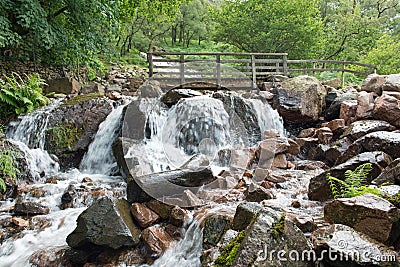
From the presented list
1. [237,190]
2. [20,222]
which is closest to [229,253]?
[237,190]

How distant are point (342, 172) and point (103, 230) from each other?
3.11 meters

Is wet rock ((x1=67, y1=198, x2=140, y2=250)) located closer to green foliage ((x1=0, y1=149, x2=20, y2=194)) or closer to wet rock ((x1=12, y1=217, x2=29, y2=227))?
wet rock ((x1=12, y1=217, x2=29, y2=227))

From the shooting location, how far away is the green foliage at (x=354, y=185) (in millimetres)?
2788

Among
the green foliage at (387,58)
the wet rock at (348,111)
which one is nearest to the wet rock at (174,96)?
the wet rock at (348,111)

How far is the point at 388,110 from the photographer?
21.4 feet

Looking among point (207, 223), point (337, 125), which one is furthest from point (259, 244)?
point (337, 125)

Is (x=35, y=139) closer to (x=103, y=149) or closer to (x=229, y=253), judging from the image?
(x=103, y=149)

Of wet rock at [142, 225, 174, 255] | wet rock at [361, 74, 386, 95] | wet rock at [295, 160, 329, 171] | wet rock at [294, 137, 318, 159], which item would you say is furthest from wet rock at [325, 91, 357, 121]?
wet rock at [142, 225, 174, 255]

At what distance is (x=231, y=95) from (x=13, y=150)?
5.63 m

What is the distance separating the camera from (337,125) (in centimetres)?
752

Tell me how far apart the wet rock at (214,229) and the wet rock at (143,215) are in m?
0.79

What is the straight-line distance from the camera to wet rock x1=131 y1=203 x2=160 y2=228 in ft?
11.3

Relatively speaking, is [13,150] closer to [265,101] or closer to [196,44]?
[265,101]

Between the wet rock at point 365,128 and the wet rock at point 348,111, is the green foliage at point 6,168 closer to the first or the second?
the wet rock at point 365,128
